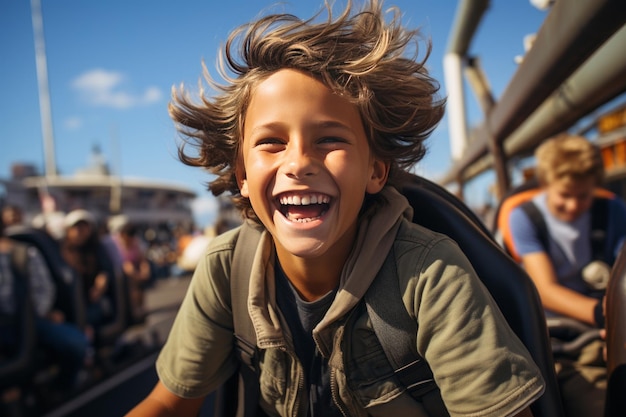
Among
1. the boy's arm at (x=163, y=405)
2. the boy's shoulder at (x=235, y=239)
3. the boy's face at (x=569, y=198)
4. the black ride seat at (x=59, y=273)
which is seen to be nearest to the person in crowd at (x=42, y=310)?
the black ride seat at (x=59, y=273)

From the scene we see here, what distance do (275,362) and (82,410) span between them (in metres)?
3.11

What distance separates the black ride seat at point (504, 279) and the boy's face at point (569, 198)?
1067 millimetres

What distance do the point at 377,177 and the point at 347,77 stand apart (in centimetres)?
25

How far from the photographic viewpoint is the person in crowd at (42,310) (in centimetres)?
305

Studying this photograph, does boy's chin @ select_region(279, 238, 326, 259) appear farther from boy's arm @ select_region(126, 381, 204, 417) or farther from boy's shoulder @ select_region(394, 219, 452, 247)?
boy's arm @ select_region(126, 381, 204, 417)

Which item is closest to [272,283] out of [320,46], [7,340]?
[320,46]

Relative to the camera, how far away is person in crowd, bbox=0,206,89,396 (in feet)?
10.0

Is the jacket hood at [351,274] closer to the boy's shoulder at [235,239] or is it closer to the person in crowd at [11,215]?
the boy's shoulder at [235,239]

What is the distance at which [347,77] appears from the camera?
1.10 meters

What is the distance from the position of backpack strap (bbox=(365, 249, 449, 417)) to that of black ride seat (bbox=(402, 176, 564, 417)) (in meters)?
0.19

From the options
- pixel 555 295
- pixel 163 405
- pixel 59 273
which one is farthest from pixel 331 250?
pixel 59 273

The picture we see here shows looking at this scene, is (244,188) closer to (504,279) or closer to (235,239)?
(235,239)

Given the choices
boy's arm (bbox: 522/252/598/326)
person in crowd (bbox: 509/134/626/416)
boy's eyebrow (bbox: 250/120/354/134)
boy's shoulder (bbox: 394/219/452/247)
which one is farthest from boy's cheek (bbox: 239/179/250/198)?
person in crowd (bbox: 509/134/626/416)

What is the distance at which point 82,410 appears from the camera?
3.59 metres
